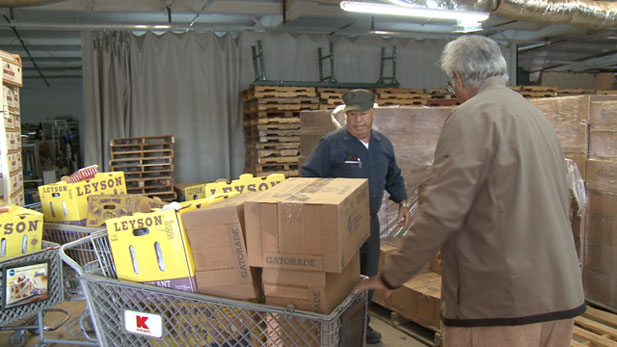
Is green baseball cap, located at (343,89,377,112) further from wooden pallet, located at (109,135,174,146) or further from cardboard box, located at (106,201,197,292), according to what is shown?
wooden pallet, located at (109,135,174,146)

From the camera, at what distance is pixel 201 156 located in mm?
10203

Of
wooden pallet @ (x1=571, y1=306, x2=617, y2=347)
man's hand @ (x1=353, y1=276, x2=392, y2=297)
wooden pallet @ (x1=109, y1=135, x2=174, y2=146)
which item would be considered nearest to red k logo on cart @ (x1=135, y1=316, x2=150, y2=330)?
man's hand @ (x1=353, y1=276, x2=392, y2=297)

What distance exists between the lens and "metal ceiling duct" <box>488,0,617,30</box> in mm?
6965

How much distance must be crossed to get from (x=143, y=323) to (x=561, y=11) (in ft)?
26.3

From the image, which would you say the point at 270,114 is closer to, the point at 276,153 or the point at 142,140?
the point at 276,153

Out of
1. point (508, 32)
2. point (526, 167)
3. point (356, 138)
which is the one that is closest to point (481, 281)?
point (526, 167)

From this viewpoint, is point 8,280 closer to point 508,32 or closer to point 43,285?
point 43,285

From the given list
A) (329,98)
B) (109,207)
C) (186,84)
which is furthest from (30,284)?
(186,84)

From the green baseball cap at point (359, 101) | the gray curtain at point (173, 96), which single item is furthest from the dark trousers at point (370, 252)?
the gray curtain at point (173, 96)

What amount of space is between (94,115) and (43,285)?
7.14 meters

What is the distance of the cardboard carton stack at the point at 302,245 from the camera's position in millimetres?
1772

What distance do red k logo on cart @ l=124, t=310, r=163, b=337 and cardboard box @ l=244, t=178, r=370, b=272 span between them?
457 millimetres

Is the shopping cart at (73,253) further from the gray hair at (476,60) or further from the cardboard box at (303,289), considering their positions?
the gray hair at (476,60)

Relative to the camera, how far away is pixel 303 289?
181 centimetres
